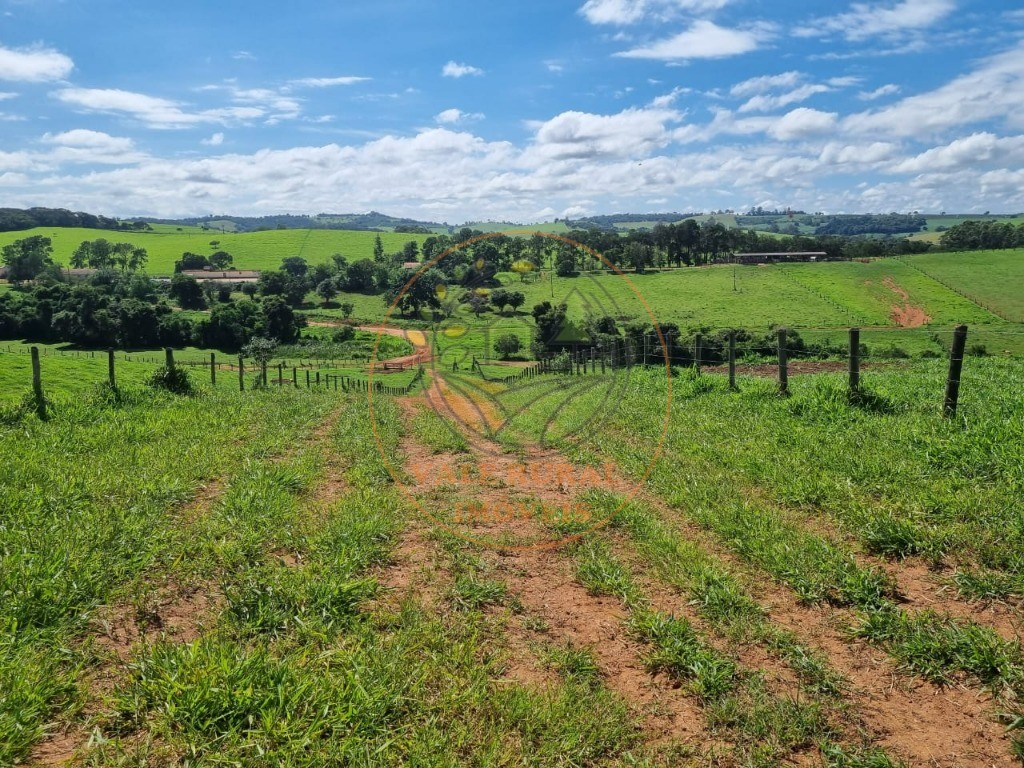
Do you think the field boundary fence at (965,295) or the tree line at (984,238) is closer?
the field boundary fence at (965,295)

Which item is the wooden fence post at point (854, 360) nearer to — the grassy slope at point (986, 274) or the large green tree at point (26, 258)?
the grassy slope at point (986, 274)

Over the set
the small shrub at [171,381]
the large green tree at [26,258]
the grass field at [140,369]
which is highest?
the large green tree at [26,258]

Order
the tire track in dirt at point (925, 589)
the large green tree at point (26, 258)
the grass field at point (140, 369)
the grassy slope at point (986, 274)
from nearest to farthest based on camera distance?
the tire track in dirt at point (925, 589)
the grass field at point (140, 369)
the grassy slope at point (986, 274)
the large green tree at point (26, 258)

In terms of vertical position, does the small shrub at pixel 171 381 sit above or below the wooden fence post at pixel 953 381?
below

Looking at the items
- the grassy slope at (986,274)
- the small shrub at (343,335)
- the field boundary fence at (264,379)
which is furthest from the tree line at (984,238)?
the field boundary fence at (264,379)

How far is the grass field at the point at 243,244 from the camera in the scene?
485 feet

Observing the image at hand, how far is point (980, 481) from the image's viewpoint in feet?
21.4

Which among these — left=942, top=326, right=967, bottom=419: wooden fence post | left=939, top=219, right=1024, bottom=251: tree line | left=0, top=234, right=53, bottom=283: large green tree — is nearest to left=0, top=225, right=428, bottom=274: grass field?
left=0, top=234, right=53, bottom=283: large green tree

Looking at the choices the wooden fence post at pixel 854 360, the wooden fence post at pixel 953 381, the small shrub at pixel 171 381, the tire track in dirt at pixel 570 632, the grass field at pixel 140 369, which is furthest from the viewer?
the grass field at pixel 140 369

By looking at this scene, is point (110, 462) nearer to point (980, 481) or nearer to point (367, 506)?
point (367, 506)

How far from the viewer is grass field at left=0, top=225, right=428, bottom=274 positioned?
14788cm

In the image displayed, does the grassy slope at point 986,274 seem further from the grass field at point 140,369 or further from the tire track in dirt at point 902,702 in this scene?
the tire track in dirt at point 902,702

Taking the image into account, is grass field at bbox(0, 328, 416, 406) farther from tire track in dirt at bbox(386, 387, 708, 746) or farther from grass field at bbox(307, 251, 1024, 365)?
grass field at bbox(307, 251, 1024, 365)

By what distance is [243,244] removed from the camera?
167000mm
